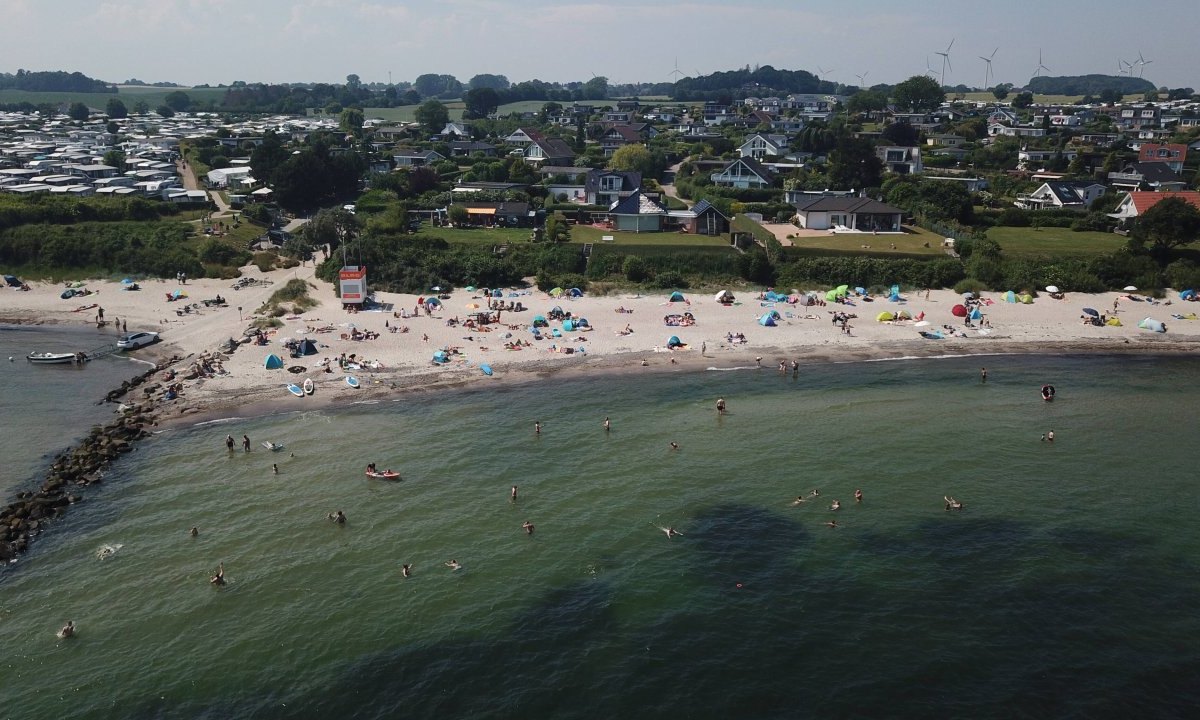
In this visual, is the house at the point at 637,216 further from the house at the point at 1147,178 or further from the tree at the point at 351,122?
the tree at the point at 351,122

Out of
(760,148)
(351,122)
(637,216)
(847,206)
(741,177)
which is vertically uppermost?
(351,122)

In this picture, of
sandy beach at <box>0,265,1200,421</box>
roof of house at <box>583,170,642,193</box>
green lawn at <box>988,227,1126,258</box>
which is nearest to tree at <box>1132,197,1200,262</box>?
green lawn at <box>988,227,1126,258</box>

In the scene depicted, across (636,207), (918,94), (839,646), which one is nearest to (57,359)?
(839,646)

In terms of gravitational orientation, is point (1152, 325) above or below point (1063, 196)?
below

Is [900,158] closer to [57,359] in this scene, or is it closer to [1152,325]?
[1152,325]

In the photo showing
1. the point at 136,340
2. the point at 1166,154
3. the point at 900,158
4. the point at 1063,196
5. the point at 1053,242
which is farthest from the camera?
the point at 1166,154

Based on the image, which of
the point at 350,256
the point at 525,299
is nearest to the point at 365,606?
the point at 525,299

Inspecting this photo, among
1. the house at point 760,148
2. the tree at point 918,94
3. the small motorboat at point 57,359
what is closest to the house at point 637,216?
the small motorboat at point 57,359
